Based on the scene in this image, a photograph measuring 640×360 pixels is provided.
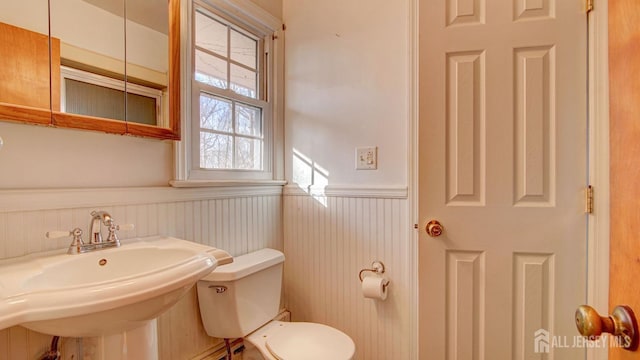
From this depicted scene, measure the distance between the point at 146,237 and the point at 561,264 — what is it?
1602mm

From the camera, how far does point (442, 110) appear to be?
1235 millimetres

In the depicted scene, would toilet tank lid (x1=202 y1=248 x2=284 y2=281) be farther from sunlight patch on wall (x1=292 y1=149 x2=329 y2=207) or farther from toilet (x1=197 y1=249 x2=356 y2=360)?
sunlight patch on wall (x1=292 y1=149 x2=329 y2=207)

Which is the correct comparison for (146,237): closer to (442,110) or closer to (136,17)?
(136,17)

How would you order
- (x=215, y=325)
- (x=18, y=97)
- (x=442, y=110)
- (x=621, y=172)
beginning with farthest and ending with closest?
(x=215, y=325) → (x=442, y=110) → (x=18, y=97) → (x=621, y=172)

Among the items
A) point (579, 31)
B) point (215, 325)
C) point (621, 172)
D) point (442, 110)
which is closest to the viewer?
point (621, 172)

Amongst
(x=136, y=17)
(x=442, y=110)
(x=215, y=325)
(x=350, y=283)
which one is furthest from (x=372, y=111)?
(x=215, y=325)

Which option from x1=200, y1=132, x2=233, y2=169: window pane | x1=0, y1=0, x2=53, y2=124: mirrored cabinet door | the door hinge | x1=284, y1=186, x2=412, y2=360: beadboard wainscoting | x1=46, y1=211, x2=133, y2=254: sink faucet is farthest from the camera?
x1=284, y1=186, x2=412, y2=360: beadboard wainscoting

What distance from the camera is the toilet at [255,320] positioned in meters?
1.29

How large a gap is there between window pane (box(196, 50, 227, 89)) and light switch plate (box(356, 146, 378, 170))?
82 cm

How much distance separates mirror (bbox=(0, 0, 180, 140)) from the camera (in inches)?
37.6

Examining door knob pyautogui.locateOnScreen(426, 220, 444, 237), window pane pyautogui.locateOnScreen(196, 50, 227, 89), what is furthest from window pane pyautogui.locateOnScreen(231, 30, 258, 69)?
door knob pyautogui.locateOnScreen(426, 220, 444, 237)

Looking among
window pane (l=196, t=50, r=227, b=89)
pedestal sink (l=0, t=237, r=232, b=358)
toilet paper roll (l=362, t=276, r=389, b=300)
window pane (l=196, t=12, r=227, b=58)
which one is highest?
window pane (l=196, t=12, r=227, b=58)

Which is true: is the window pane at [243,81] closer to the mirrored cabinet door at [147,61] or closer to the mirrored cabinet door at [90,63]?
the mirrored cabinet door at [147,61]

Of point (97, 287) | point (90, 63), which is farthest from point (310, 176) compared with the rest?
point (97, 287)
